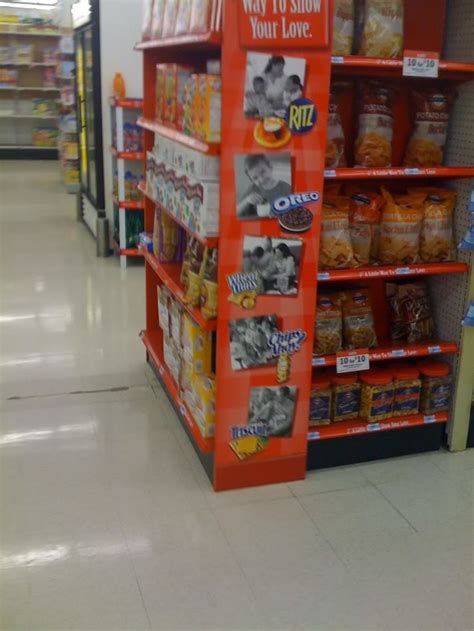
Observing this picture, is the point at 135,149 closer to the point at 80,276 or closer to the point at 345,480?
the point at 80,276

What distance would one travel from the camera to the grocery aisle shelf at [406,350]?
9.82 feet

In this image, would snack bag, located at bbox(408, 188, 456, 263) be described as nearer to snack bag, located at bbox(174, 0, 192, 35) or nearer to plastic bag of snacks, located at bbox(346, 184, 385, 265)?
plastic bag of snacks, located at bbox(346, 184, 385, 265)

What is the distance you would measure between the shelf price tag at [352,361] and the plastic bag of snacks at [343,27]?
47.5 inches

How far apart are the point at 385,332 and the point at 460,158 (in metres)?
0.87

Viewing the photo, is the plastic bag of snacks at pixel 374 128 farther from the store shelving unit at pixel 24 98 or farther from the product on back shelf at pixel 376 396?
the store shelving unit at pixel 24 98

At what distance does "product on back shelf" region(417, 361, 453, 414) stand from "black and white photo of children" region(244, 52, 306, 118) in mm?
1379

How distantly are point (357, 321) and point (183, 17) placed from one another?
146 centimetres

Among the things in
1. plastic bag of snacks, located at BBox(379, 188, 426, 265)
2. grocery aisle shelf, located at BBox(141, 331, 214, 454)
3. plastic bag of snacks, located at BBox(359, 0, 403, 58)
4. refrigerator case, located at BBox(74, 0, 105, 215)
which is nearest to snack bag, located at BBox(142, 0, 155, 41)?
plastic bag of snacks, located at BBox(359, 0, 403, 58)

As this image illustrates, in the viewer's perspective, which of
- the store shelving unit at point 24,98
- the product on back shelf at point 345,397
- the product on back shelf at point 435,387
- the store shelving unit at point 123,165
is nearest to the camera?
the product on back shelf at point 345,397

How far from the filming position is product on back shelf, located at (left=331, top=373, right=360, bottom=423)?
3.02m

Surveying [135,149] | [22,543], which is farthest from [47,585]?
[135,149]

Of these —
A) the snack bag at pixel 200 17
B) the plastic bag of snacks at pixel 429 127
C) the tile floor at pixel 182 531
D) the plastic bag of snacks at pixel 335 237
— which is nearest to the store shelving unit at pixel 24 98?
the tile floor at pixel 182 531

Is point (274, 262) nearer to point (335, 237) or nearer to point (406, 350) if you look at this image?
point (335, 237)

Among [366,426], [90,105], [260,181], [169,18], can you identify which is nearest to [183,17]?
[169,18]
